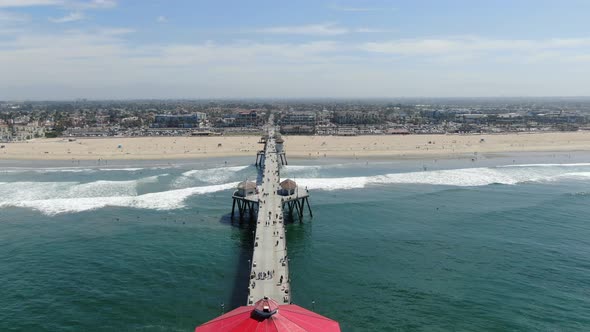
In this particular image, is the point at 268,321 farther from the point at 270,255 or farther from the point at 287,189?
the point at 287,189

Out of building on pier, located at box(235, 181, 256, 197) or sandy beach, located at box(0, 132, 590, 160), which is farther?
sandy beach, located at box(0, 132, 590, 160)

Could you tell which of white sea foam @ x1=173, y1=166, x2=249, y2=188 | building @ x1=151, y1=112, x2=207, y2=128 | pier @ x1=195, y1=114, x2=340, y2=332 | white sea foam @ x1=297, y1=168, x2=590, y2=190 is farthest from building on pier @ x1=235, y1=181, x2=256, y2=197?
building @ x1=151, y1=112, x2=207, y2=128

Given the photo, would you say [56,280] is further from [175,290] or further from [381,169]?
[381,169]

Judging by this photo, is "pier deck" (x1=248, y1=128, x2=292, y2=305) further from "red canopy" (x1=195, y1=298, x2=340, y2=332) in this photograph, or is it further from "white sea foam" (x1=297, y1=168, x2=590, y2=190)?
"white sea foam" (x1=297, y1=168, x2=590, y2=190)

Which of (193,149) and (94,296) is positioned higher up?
(193,149)

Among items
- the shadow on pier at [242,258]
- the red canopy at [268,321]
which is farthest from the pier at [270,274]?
the shadow on pier at [242,258]

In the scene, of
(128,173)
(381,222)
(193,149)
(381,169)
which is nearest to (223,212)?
(381,222)

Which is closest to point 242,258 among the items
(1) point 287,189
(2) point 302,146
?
(1) point 287,189
